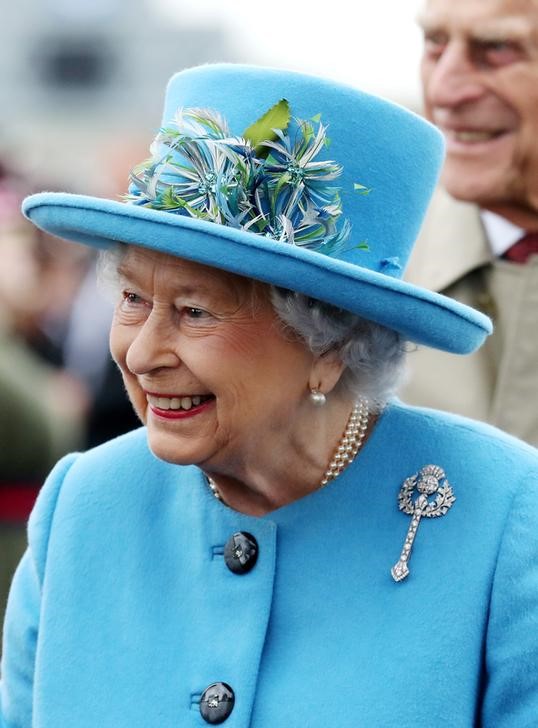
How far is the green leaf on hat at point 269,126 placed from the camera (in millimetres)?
2906

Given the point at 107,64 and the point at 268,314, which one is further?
the point at 107,64

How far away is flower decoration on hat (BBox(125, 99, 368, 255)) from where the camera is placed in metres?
2.86

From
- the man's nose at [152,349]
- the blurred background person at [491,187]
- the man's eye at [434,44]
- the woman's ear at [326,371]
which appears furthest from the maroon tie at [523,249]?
the man's nose at [152,349]

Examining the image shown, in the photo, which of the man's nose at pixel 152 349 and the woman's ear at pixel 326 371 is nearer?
the man's nose at pixel 152 349

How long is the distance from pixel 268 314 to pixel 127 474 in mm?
572

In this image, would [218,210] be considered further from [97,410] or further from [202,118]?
[97,410]

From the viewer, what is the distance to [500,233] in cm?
429

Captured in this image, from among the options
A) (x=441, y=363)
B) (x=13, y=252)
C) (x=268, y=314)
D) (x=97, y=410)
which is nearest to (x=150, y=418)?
(x=268, y=314)

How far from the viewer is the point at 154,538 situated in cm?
320

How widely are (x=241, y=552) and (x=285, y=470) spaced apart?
192 mm

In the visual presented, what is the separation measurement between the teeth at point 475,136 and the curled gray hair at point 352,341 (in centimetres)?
120

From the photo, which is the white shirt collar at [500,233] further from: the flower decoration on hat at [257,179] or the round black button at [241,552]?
the round black button at [241,552]

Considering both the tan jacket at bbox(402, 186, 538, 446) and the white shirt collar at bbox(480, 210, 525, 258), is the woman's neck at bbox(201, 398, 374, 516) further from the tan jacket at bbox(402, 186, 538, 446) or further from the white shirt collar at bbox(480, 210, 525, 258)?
the white shirt collar at bbox(480, 210, 525, 258)

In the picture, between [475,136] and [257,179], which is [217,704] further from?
[475,136]
